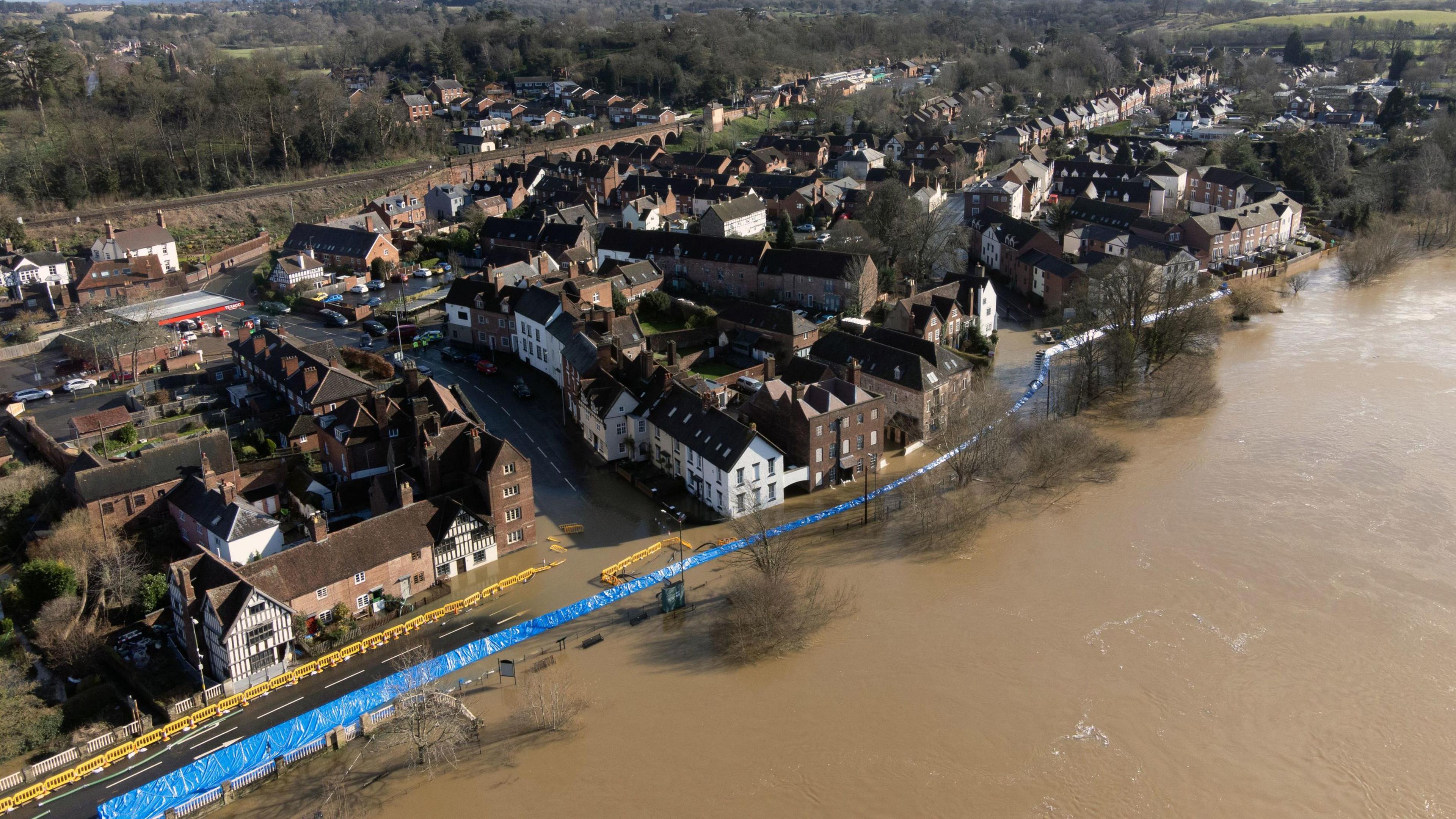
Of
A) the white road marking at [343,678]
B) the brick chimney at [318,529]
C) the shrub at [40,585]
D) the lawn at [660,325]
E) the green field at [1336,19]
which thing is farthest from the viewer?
the green field at [1336,19]

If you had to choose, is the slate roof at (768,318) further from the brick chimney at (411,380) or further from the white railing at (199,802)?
the white railing at (199,802)

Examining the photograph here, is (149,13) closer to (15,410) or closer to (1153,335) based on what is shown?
(15,410)

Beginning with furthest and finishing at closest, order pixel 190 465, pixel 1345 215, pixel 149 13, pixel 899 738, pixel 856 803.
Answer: pixel 149 13
pixel 1345 215
pixel 190 465
pixel 899 738
pixel 856 803

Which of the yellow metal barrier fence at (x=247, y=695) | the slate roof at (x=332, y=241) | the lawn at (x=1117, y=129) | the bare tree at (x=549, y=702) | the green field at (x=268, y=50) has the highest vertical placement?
the green field at (x=268, y=50)

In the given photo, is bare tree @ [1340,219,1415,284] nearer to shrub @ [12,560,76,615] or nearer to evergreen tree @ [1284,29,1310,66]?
shrub @ [12,560,76,615]

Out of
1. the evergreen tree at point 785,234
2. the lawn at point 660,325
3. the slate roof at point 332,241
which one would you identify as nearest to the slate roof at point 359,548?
the lawn at point 660,325

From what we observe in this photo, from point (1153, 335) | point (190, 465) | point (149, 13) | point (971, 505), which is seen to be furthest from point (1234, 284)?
point (149, 13)

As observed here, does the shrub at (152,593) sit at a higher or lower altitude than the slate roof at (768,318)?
lower
